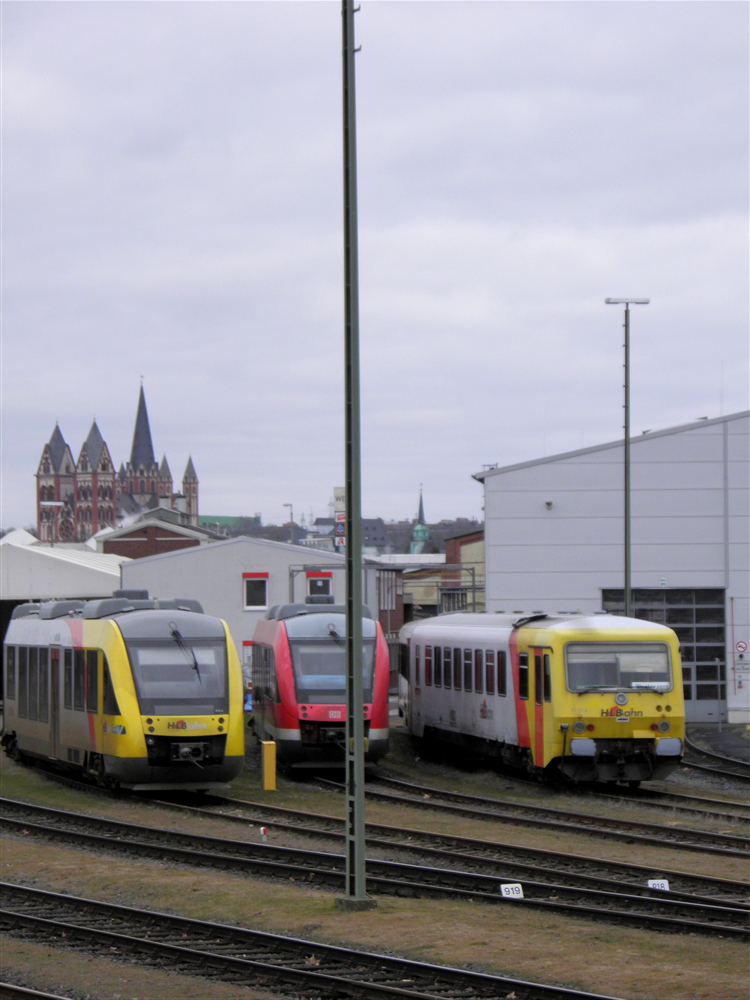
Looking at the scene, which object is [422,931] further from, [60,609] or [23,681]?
[23,681]

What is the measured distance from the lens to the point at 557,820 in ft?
63.8

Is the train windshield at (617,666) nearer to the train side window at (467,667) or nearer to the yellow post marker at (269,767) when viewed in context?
the train side window at (467,667)

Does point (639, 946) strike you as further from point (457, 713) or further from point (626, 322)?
point (626, 322)

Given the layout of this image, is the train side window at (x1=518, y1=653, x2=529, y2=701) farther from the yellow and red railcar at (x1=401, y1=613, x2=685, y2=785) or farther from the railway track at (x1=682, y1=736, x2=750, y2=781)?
the railway track at (x1=682, y1=736, x2=750, y2=781)

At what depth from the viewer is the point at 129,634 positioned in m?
20.8

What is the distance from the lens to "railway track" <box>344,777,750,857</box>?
677 inches

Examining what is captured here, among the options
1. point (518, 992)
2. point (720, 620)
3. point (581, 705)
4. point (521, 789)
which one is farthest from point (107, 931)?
point (720, 620)

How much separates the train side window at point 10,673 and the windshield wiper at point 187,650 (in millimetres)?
8037

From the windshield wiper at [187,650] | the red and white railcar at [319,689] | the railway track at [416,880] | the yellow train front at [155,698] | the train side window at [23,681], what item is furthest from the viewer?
the train side window at [23,681]

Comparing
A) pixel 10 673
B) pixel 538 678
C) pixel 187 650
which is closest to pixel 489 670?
pixel 538 678

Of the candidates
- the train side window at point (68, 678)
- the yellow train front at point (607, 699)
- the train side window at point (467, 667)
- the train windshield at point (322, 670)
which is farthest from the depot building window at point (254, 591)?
the yellow train front at point (607, 699)

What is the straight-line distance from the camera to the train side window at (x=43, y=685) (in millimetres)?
24636

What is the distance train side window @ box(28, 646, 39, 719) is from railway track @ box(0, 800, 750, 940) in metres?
6.70

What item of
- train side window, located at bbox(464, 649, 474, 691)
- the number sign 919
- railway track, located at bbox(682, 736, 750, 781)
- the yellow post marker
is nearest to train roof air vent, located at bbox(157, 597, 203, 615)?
the yellow post marker
